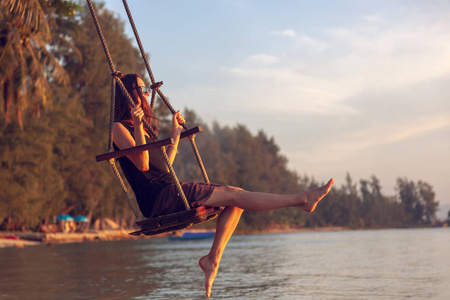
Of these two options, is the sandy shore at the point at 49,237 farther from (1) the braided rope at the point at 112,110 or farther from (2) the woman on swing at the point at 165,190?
(1) the braided rope at the point at 112,110

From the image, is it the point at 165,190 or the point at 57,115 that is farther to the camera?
the point at 57,115

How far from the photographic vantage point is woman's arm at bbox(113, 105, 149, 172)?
5.07 meters

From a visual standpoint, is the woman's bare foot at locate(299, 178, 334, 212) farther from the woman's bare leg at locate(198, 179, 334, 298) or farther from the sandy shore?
the sandy shore

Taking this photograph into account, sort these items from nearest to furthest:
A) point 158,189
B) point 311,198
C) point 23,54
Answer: point 311,198, point 158,189, point 23,54

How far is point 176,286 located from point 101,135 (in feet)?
114

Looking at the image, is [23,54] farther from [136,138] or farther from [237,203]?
[237,203]

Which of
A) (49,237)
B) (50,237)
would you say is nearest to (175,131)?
(49,237)

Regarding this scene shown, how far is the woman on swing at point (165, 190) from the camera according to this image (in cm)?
480

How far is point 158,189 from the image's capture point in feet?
16.6

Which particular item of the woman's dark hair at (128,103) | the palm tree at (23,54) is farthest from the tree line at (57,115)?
the woman's dark hair at (128,103)

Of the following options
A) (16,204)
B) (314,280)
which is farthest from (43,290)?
(16,204)

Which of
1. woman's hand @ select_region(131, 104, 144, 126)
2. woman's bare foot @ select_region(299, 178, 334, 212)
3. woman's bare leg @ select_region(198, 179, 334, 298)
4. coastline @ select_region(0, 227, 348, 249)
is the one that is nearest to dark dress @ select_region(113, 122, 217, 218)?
woman's bare leg @ select_region(198, 179, 334, 298)

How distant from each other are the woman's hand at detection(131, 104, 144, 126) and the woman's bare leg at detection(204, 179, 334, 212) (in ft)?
2.89

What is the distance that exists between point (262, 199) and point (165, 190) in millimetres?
820
